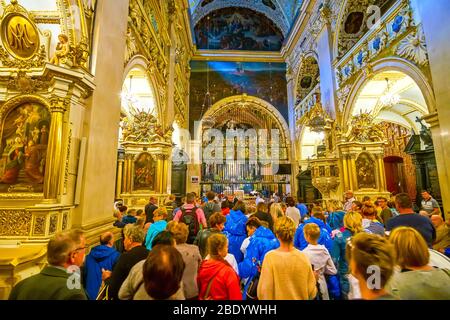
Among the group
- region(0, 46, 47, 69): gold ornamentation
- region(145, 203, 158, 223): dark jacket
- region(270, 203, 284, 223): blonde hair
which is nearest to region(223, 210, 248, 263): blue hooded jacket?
region(270, 203, 284, 223): blonde hair

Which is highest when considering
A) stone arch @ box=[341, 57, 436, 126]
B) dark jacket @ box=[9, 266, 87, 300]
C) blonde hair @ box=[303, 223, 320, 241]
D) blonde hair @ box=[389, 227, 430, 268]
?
stone arch @ box=[341, 57, 436, 126]

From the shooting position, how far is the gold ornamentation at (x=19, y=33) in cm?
352

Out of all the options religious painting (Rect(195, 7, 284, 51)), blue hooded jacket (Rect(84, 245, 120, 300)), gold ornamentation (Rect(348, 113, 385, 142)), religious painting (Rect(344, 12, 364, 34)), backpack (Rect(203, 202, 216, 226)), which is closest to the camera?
blue hooded jacket (Rect(84, 245, 120, 300))

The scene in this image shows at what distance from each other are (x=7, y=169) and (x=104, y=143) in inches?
60.2

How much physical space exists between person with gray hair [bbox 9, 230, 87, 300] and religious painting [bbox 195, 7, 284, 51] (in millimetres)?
20473

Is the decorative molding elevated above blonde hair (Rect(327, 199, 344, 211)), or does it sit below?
above

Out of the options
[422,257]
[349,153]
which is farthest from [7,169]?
[349,153]

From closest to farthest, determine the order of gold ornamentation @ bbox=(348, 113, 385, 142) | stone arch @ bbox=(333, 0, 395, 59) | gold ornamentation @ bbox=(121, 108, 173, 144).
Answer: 1. gold ornamentation @ bbox=(121, 108, 173, 144)
2. gold ornamentation @ bbox=(348, 113, 385, 142)
3. stone arch @ bbox=(333, 0, 395, 59)

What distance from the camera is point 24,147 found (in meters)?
3.42

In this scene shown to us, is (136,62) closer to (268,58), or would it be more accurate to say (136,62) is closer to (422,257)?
(422,257)

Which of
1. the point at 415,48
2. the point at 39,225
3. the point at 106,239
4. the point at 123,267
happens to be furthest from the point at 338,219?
the point at 415,48

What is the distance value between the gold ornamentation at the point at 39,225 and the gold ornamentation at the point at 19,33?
8.85 ft

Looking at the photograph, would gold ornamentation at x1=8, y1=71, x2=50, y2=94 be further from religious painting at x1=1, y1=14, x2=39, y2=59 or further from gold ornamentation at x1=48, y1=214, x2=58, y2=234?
gold ornamentation at x1=48, y1=214, x2=58, y2=234

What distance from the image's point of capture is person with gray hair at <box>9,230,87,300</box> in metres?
1.28
